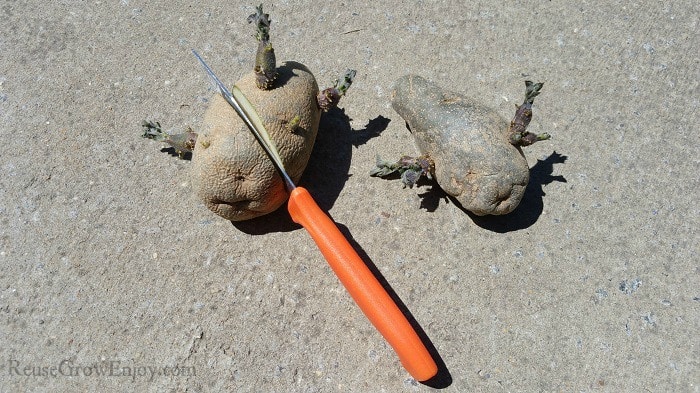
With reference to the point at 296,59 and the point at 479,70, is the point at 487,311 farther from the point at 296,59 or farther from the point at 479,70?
the point at 296,59

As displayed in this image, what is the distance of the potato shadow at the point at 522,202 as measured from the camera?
2.64 m

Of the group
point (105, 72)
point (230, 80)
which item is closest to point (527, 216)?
point (230, 80)

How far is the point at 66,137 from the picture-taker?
9.21ft

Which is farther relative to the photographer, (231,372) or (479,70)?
(479,70)

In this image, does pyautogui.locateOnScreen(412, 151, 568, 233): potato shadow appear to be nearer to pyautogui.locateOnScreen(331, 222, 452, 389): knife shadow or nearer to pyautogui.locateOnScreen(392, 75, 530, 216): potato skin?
pyautogui.locateOnScreen(392, 75, 530, 216): potato skin

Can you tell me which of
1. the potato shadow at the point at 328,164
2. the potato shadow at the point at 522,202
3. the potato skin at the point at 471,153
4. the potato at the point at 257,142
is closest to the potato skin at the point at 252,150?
the potato at the point at 257,142

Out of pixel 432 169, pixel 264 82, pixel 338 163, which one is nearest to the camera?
pixel 264 82

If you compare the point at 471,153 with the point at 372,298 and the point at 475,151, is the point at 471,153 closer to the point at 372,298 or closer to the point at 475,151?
the point at 475,151

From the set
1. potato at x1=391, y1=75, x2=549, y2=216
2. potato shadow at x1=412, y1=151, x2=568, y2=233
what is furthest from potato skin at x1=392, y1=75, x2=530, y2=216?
potato shadow at x1=412, y1=151, x2=568, y2=233

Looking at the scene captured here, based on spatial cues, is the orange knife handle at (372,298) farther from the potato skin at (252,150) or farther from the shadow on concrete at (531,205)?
the shadow on concrete at (531,205)

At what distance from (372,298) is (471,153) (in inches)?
29.5

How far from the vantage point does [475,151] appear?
2.36 metres

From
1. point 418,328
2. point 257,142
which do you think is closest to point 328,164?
point 257,142

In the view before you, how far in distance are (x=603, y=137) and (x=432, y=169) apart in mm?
1005
